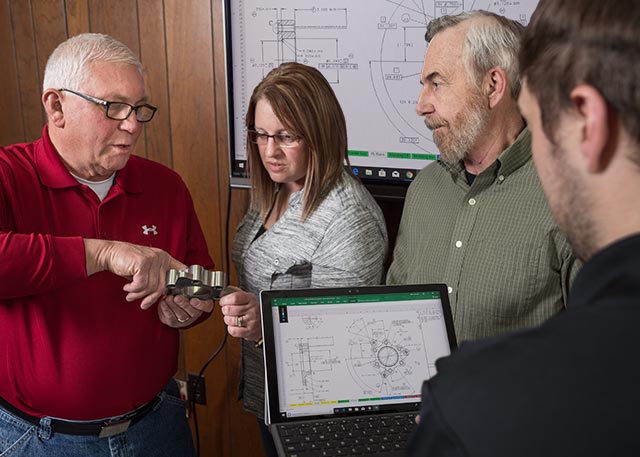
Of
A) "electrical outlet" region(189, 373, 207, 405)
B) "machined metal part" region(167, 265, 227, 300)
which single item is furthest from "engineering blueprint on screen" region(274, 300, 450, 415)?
"electrical outlet" region(189, 373, 207, 405)

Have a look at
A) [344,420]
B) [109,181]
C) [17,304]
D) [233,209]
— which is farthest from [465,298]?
[233,209]

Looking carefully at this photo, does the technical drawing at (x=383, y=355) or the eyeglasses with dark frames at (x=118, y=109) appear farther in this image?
the eyeglasses with dark frames at (x=118, y=109)

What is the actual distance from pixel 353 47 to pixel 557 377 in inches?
71.4

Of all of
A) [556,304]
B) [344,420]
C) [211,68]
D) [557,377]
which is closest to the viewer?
[557,377]

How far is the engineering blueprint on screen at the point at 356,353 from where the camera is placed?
1265mm

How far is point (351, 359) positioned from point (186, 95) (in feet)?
5.36

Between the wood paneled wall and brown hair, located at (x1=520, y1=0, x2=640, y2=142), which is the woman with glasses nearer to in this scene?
the wood paneled wall

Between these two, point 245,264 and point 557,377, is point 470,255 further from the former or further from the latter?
point 557,377

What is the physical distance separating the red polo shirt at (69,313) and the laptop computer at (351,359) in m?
0.46

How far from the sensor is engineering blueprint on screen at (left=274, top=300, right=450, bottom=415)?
1265 millimetres

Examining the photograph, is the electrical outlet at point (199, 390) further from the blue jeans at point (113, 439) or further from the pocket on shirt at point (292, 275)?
the pocket on shirt at point (292, 275)

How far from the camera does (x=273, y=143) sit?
185 centimetres

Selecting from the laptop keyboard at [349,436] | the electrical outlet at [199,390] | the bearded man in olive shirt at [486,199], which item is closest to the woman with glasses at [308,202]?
the bearded man in olive shirt at [486,199]

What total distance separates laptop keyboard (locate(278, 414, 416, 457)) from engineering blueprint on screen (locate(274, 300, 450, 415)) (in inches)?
1.5
